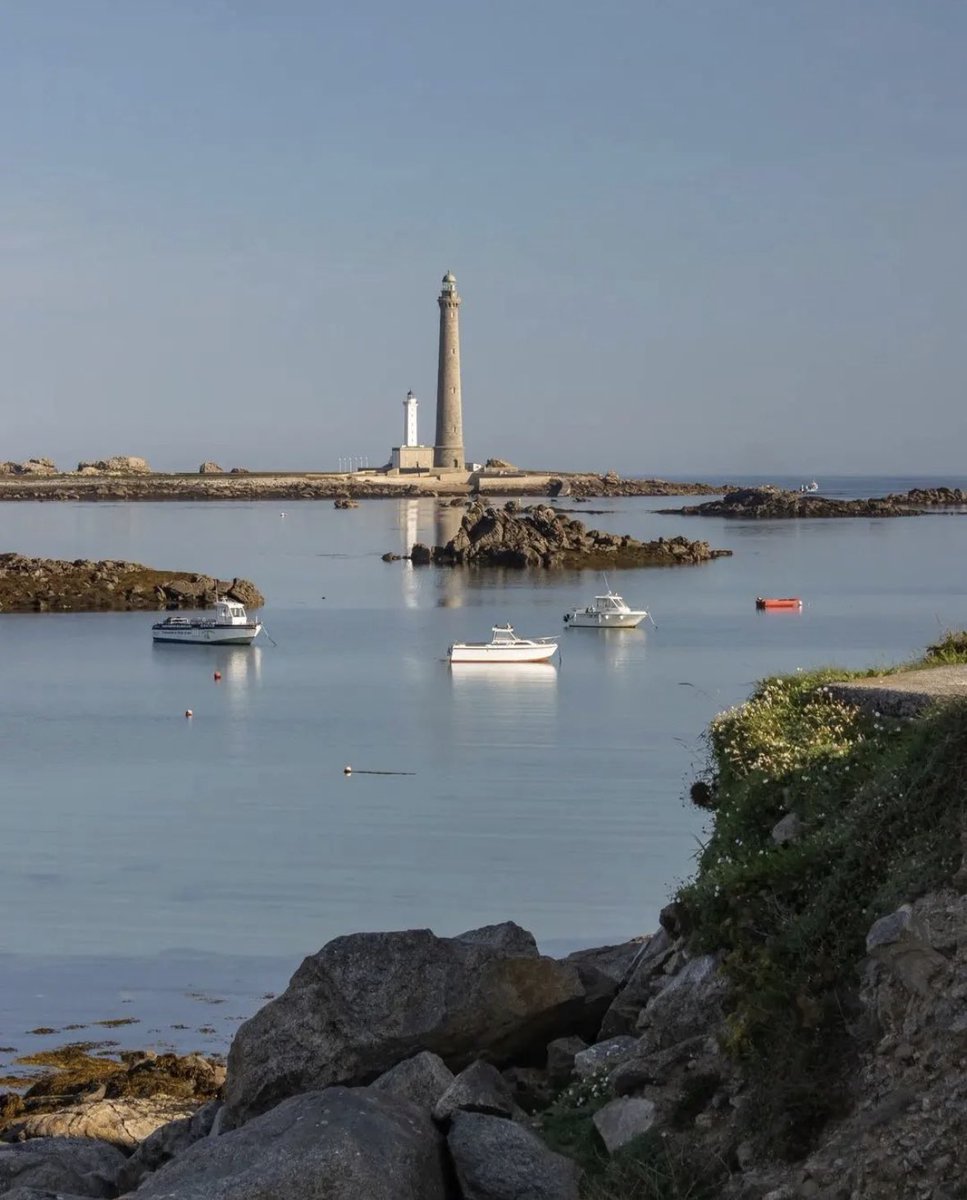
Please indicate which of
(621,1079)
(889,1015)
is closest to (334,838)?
(621,1079)

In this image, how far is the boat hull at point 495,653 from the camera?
4681 centimetres

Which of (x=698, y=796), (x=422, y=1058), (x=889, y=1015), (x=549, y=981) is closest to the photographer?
(x=889, y=1015)

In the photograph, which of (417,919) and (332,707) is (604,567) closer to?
(332,707)

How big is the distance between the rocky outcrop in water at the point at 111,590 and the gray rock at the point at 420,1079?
52.5 m

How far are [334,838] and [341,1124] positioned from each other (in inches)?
584

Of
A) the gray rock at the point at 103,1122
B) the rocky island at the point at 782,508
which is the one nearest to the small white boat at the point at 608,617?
the gray rock at the point at 103,1122

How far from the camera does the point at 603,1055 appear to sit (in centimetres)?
965

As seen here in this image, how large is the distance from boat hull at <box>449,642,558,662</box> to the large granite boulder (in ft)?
119

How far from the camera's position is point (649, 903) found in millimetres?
18594

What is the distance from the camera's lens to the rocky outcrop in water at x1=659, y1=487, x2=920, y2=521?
5571 inches

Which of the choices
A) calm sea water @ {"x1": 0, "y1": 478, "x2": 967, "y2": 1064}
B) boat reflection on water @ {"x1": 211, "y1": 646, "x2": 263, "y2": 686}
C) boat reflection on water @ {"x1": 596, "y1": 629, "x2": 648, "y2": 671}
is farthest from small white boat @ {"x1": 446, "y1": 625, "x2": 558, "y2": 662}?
boat reflection on water @ {"x1": 211, "y1": 646, "x2": 263, "y2": 686}

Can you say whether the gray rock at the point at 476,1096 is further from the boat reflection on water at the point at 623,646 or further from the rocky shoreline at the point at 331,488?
the rocky shoreline at the point at 331,488

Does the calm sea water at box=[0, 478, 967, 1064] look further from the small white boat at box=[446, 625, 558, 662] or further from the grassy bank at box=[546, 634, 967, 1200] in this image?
the grassy bank at box=[546, 634, 967, 1200]

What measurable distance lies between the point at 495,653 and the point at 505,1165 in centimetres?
3830
